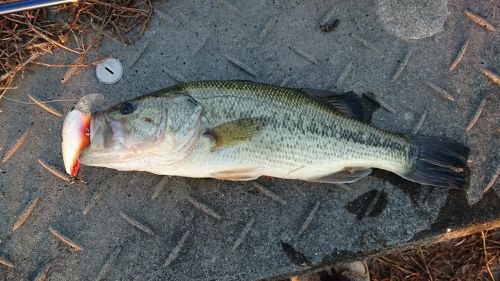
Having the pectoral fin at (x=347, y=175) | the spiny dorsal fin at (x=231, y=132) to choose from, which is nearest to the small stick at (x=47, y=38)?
the spiny dorsal fin at (x=231, y=132)

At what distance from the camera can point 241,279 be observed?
12.2 ft

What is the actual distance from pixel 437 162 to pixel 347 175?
2.65 feet

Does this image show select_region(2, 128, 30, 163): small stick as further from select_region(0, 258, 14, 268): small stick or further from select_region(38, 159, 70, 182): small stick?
select_region(0, 258, 14, 268): small stick

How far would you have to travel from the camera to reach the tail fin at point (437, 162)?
3646 millimetres

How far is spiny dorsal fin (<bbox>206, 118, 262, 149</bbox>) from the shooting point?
328 centimetres

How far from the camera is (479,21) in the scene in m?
4.20

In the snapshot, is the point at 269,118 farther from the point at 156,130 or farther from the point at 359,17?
the point at 359,17

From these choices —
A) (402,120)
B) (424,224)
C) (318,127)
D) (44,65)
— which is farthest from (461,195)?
(44,65)

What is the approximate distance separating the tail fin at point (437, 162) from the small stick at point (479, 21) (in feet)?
4.36

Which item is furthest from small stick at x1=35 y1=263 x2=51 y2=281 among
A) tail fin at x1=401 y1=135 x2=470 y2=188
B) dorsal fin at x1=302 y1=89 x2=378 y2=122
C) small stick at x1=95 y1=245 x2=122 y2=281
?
tail fin at x1=401 y1=135 x2=470 y2=188

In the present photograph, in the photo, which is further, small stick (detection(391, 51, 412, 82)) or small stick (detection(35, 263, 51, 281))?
small stick (detection(391, 51, 412, 82))

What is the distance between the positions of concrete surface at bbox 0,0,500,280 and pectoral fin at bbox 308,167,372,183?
0.30 m

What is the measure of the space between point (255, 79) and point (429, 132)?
170 cm

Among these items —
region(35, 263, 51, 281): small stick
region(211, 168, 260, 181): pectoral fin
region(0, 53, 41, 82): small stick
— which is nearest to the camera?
region(211, 168, 260, 181): pectoral fin
